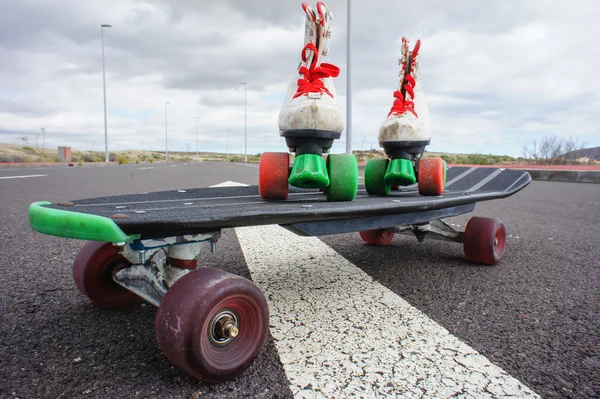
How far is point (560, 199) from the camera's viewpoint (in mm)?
6762

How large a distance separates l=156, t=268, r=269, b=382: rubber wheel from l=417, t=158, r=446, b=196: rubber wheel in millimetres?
1583

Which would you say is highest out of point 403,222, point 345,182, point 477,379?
point 345,182

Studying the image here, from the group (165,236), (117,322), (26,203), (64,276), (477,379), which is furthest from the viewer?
(26,203)

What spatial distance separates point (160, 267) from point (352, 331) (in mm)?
774

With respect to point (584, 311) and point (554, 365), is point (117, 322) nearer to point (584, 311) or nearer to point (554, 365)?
point (554, 365)

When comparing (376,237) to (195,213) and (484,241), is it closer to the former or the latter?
(484,241)

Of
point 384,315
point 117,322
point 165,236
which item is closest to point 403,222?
point 384,315

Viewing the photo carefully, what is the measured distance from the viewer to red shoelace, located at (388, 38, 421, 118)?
106 inches

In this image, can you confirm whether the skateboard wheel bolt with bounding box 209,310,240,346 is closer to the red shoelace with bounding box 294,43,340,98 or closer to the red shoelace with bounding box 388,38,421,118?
the red shoelace with bounding box 294,43,340,98

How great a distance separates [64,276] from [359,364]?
1.73 m

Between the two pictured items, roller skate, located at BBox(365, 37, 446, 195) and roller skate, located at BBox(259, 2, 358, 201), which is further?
roller skate, located at BBox(365, 37, 446, 195)

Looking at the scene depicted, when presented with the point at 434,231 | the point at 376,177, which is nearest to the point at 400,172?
the point at 376,177

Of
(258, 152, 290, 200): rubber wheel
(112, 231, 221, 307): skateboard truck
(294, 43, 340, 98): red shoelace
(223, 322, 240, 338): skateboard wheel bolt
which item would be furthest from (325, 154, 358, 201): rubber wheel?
(223, 322, 240, 338): skateboard wheel bolt

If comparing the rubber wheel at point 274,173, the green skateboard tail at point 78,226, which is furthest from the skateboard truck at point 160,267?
the rubber wheel at point 274,173
